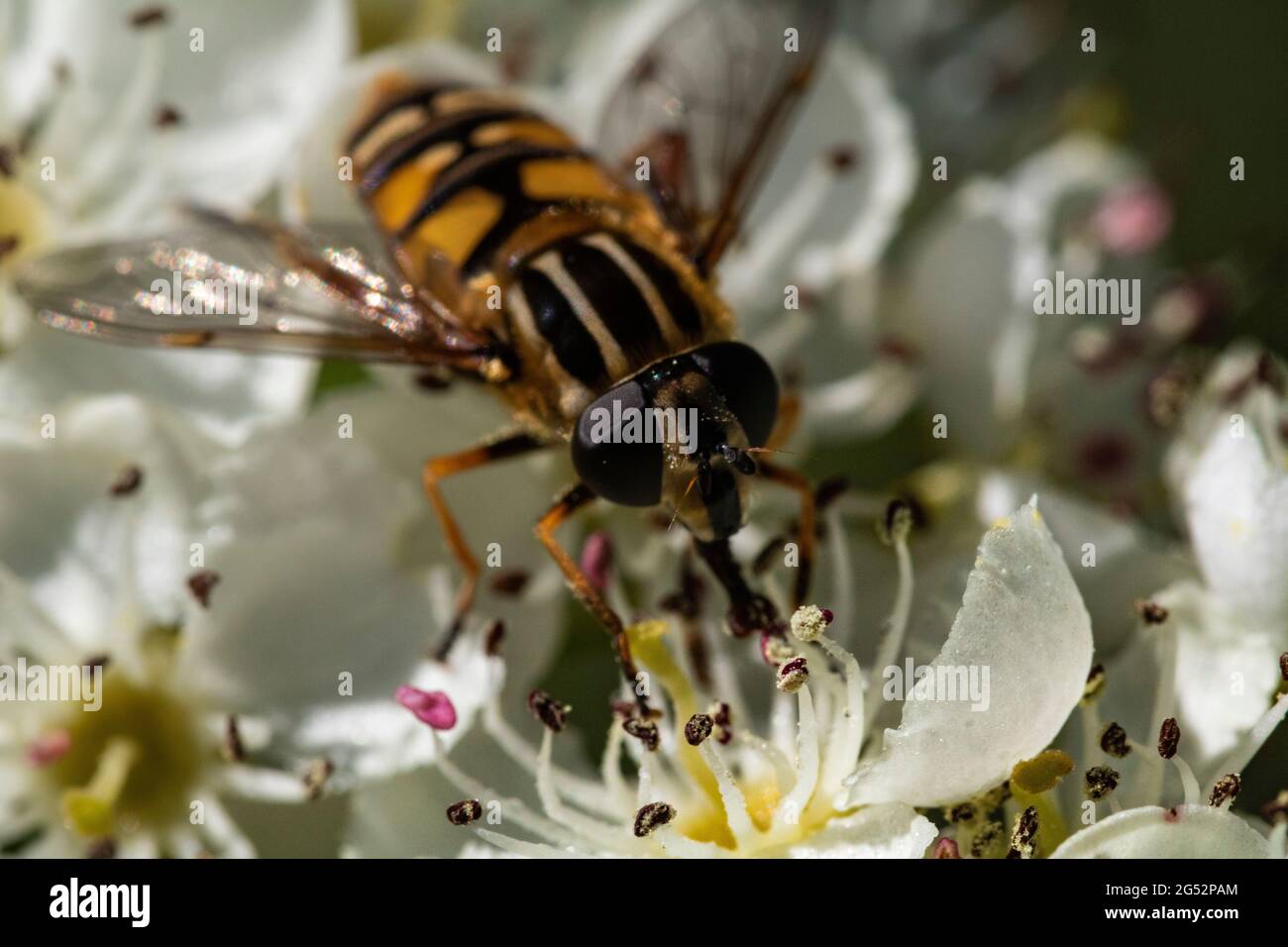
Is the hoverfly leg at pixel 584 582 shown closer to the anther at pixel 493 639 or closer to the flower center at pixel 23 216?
the anther at pixel 493 639

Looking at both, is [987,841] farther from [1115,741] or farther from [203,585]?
[203,585]

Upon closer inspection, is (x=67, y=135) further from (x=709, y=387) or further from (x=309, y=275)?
(x=709, y=387)

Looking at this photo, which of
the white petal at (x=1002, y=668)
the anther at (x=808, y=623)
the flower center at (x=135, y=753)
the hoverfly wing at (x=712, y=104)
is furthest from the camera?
the hoverfly wing at (x=712, y=104)

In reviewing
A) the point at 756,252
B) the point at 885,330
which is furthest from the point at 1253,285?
the point at 756,252

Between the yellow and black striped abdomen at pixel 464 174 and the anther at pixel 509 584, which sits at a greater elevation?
the yellow and black striped abdomen at pixel 464 174

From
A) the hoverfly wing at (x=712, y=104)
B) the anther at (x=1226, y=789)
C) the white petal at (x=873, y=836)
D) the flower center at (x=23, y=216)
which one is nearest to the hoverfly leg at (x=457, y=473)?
the hoverfly wing at (x=712, y=104)

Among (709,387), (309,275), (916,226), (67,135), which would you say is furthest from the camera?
(916,226)
